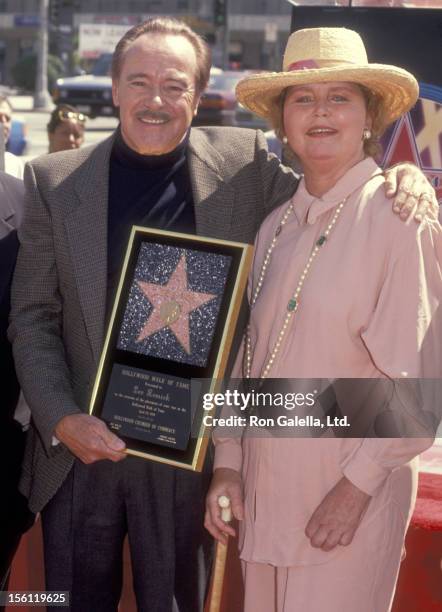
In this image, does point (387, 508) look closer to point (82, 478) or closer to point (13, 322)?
point (82, 478)

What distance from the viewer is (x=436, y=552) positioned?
254cm

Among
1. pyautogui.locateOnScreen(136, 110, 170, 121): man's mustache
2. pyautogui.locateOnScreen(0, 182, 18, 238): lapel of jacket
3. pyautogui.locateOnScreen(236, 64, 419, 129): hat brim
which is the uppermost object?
pyautogui.locateOnScreen(236, 64, 419, 129): hat brim

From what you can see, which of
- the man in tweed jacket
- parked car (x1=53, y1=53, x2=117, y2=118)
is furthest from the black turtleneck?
parked car (x1=53, y1=53, x2=117, y2=118)

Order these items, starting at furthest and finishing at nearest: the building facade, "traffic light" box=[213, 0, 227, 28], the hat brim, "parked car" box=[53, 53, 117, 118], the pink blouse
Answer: the building facade
"traffic light" box=[213, 0, 227, 28]
"parked car" box=[53, 53, 117, 118]
the hat brim
the pink blouse

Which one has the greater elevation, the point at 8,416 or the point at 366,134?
the point at 366,134

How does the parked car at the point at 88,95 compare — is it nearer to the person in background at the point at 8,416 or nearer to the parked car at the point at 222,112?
the parked car at the point at 222,112

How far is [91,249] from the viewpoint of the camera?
2404mm

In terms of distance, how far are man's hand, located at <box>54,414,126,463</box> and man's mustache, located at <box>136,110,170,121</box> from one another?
0.77 metres

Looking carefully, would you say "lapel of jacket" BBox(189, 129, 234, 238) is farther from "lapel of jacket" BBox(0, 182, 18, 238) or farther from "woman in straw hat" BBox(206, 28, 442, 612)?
"lapel of jacket" BBox(0, 182, 18, 238)

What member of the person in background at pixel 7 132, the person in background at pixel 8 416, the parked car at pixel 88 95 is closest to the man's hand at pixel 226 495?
the person in background at pixel 8 416

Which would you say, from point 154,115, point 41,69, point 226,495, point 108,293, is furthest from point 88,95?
point 226,495

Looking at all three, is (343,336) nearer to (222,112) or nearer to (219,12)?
(222,112)

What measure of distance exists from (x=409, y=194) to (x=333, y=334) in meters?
0.34

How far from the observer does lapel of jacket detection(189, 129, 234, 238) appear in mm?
2441
